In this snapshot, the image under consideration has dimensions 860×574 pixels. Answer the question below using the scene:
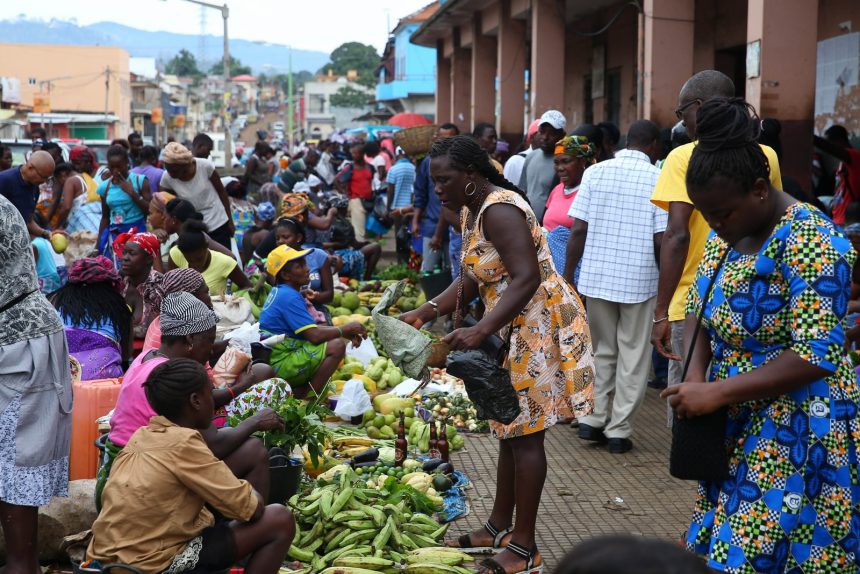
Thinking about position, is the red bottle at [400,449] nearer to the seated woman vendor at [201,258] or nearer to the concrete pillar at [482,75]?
the seated woman vendor at [201,258]

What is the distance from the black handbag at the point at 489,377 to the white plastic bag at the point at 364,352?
471 centimetres

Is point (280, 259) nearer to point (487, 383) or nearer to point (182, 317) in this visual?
point (182, 317)

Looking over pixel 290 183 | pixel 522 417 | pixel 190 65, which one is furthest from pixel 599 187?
pixel 190 65

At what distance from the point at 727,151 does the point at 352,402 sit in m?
4.97

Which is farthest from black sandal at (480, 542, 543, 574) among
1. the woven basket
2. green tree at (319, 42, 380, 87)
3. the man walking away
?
green tree at (319, 42, 380, 87)

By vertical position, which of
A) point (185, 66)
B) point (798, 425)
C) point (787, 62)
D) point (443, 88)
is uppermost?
point (185, 66)

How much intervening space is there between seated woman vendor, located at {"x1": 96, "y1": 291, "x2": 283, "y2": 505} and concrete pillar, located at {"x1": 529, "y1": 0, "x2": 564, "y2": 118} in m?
11.6

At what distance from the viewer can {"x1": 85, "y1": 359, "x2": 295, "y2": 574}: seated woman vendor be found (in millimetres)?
3955

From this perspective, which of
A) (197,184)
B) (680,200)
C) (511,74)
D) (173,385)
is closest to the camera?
(173,385)

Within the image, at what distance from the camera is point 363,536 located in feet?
17.1

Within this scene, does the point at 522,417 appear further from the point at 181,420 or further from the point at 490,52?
the point at 490,52

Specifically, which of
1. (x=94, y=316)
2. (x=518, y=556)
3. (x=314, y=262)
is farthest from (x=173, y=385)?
(x=314, y=262)

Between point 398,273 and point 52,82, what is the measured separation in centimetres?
7120

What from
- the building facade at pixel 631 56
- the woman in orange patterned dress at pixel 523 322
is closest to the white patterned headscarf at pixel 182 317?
the woman in orange patterned dress at pixel 523 322
